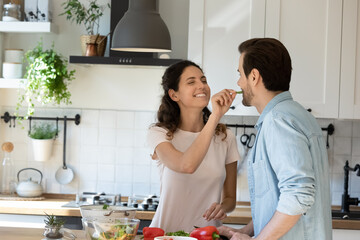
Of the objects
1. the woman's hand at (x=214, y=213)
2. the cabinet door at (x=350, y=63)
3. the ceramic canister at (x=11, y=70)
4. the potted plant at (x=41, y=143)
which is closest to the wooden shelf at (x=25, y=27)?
the ceramic canister at (x=11, y=70)

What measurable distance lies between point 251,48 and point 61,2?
2786 mm

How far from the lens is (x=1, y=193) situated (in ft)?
14.8

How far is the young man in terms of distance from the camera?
1.94 metres

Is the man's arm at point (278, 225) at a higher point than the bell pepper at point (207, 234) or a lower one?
higher

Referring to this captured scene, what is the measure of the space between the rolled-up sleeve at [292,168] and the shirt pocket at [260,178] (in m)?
0.09

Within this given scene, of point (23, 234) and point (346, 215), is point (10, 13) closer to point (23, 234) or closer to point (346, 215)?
point (23, 234)

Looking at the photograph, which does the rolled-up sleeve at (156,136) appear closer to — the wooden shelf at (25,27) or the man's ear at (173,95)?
the man's ear at (173,95)

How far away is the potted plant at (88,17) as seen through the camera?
431 centimetres

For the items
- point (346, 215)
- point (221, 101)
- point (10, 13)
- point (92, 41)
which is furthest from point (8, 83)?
point (346, 215)

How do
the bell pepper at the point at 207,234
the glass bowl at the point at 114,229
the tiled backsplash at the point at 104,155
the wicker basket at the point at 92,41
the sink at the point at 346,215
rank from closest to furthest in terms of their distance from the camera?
1. the glass bowl at the point at 114,229
2. the bell pepper at the point at 207,234
3. the sink at the point at 346,215
4. the wicker basket at the point at 92,41
5. the tiled backsplash at the point at 104,155

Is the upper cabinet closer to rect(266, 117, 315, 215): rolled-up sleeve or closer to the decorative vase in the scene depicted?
the decorative vase

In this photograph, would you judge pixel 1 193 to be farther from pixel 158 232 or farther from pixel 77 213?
pixel 158 232

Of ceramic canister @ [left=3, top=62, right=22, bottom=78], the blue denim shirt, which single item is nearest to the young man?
the blue denim shirt

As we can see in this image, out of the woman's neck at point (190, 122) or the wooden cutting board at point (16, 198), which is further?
the wooden cutting board at point (16, 198)
